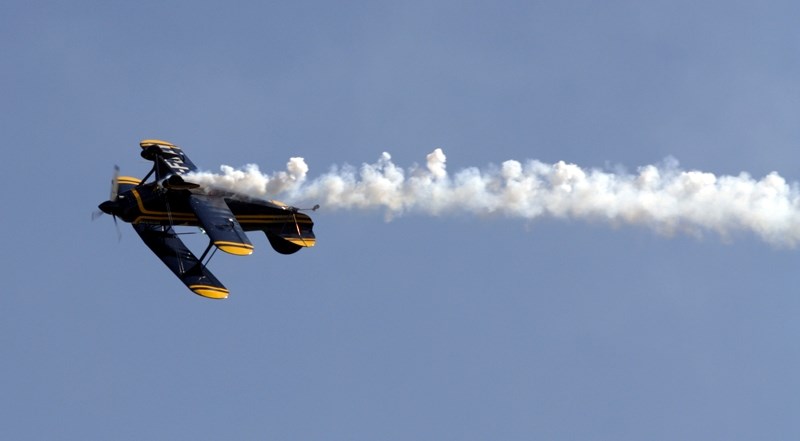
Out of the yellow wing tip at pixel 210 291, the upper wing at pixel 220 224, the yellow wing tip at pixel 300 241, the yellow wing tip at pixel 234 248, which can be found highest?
the yellow wing tip at pixel 300 241

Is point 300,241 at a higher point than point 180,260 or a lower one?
higher

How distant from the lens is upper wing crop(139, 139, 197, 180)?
105625mm

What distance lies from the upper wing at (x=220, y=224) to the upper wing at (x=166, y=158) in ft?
12.4

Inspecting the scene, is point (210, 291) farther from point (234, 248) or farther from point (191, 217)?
point (191, 217)

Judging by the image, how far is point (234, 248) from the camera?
9631cm

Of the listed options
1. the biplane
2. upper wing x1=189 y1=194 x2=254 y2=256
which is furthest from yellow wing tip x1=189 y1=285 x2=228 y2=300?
upper wing x1=189 y1=194 x2=254 y2=256

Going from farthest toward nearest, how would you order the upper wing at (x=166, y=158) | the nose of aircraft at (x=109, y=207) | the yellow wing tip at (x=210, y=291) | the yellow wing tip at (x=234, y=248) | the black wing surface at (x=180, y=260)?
1. the upper wing at (x=166, y=158)
2. the nose of aircraft at (x=109, y=207)
3. the black wing surface at (x=180, y=260)
4. the yellow wing tip at (x=210, y=291)
5. the yellow wing tip at (x=234, y=248)

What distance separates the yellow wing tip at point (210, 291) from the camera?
97.6m

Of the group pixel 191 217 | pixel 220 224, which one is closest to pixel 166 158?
pixel 191 217

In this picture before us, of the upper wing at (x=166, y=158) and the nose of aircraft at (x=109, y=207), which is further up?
the upper wing at (x=166, y=158)

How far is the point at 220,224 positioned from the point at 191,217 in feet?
13.6

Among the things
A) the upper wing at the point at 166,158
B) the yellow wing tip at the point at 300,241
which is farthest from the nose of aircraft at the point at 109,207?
the yellow wing tip at the point at 300,241

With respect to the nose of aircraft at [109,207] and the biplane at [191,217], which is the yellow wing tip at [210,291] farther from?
the nose of aircraft at [109,207]

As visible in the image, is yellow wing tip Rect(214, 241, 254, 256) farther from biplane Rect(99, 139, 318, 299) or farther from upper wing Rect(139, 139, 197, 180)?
upper wing Rect(139, 139, 197, 180)
